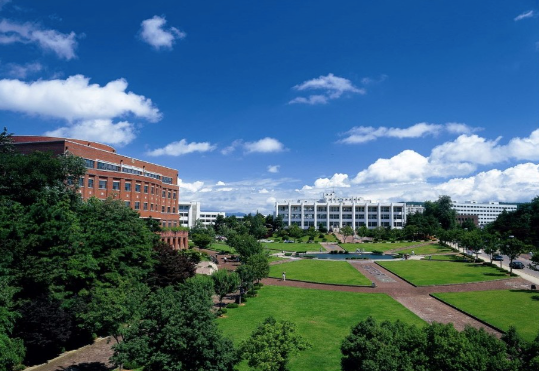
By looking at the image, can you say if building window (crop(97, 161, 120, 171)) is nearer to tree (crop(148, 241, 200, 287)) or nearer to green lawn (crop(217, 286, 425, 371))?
tree (crop(148, 241, 200, 287))

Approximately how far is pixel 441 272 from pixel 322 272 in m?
18.9

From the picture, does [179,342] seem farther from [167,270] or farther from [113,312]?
[167,270]

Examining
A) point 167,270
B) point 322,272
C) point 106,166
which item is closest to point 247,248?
point 322,272

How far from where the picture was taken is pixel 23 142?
2302 inches

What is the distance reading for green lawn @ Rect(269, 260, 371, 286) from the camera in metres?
51.2

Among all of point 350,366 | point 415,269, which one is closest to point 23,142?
point 350,366

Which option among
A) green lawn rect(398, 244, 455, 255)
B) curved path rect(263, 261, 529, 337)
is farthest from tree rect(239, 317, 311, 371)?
green lawn rect(398, 244, 455, 255)

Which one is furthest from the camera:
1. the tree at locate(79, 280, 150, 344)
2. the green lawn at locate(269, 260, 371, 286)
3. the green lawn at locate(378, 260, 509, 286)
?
the green lawn at locate(269, 260, 371, 286)

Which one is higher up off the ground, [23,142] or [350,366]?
[23,142]

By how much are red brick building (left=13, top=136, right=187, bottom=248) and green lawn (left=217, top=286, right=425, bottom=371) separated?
27523 millimetres

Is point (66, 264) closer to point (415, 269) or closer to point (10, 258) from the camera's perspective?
point (10, 258)

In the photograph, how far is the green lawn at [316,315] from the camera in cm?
2420

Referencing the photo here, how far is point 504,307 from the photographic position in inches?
1400

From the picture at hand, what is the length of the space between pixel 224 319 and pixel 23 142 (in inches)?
1930
